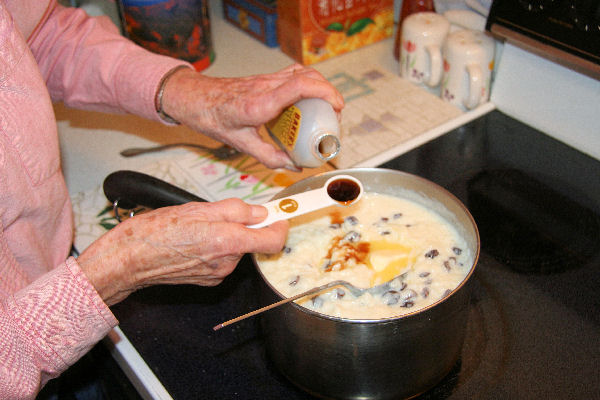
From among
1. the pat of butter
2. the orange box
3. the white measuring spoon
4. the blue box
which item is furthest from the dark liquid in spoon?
the blue box

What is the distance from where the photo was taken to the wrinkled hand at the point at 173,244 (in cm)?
72

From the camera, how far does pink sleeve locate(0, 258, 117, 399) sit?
64 cm

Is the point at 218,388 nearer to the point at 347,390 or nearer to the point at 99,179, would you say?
the point at 347,390

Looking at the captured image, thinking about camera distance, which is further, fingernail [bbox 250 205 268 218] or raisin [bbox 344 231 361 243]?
raisin [bbox 344 231 361 243]

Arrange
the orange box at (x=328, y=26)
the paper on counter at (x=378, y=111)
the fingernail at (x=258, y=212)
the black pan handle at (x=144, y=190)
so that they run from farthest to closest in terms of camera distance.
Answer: the orange box at (x=328, y=26), the paper on counter at (x=378, y=111), the black pan handle at (x=144, y=190), the fingernail at (x=258, y=212)

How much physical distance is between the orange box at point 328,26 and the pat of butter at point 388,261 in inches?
31.1

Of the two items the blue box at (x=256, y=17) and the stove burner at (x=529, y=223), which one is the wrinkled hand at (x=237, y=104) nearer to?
the stove burner at (x=529, y=223)

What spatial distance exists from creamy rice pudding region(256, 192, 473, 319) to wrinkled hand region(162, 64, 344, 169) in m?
0.14

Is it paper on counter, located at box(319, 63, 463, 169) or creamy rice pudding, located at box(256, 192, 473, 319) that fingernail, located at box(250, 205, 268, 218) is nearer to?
creamy rice pudding, located at box(256, 192, 473, 319)

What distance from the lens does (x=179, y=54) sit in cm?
147

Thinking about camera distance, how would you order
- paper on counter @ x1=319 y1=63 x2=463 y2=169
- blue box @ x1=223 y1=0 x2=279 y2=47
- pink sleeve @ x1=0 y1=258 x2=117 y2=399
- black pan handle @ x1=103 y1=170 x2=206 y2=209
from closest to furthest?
pink sleeve @ x1=0 y1=258 x2=117 y2=399 < black pan handle @ x1=103 y1=170 x2=206 y2=209 < paper on counter @ x1=319 y1=63 x2=463 y2=169 < blue box @ x1=223 y1=0 x2=279 y2=47

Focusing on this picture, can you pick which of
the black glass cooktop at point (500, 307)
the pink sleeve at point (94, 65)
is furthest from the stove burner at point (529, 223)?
the pink sleeve at point (94, 65)

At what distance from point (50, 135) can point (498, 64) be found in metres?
0.98

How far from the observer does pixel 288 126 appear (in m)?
0.87
